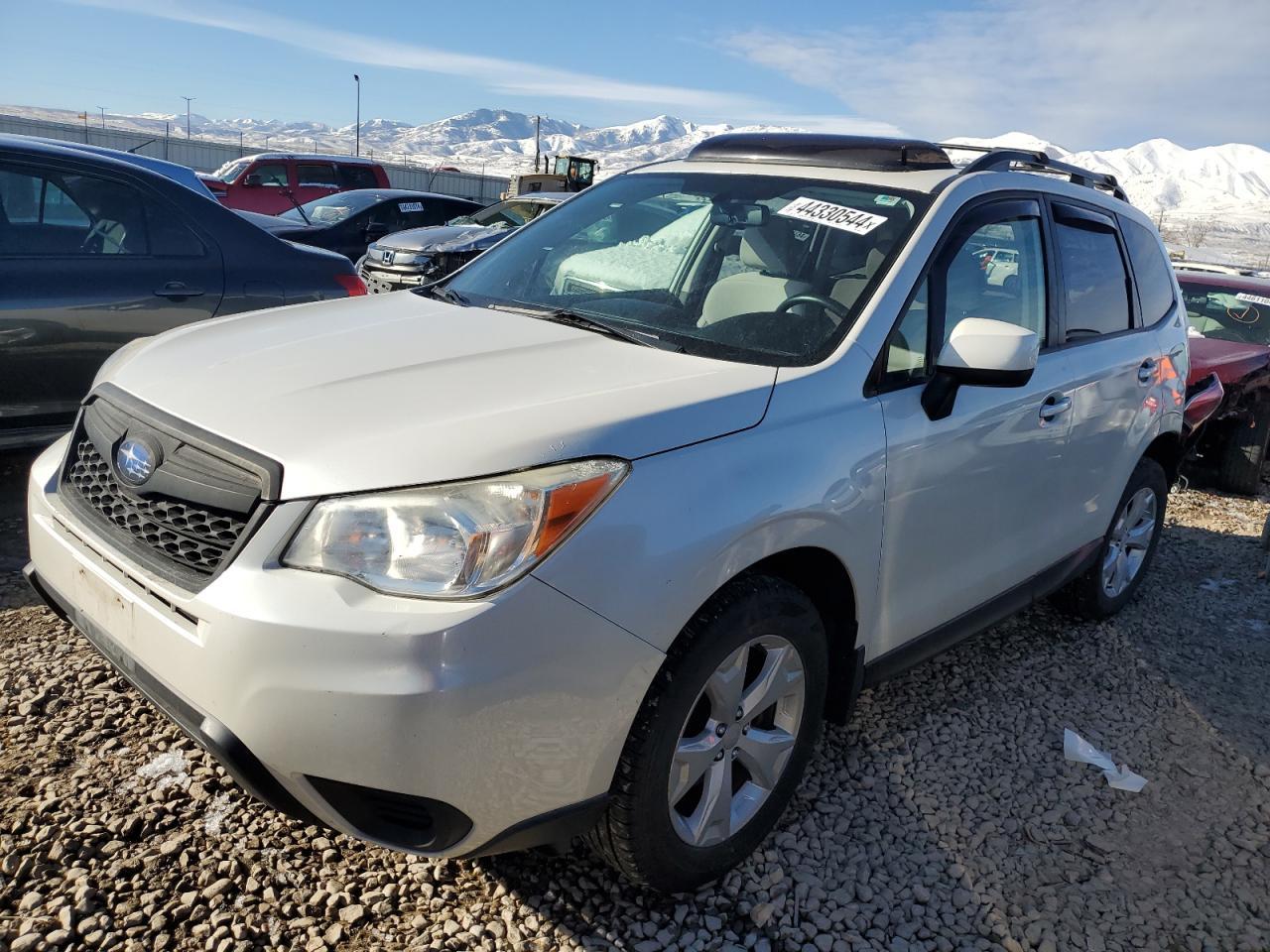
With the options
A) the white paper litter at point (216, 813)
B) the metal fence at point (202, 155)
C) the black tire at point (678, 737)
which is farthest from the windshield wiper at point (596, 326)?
the metal fence at point (202, 155)

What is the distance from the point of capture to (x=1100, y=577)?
420 cm

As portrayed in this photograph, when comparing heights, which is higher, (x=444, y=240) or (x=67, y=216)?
(x=444, y=240)

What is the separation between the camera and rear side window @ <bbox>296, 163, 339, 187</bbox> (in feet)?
59.1

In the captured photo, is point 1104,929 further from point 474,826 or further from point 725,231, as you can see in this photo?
point 725,231

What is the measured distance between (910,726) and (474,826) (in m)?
1.93

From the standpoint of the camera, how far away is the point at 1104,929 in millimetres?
2492

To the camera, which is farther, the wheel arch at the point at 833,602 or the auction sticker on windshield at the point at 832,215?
the auction sticker on windshield at the point at 832,215

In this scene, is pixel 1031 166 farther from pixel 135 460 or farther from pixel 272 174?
pixel 272 174

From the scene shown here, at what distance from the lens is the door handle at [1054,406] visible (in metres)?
3.16

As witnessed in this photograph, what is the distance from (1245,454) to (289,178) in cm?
1621

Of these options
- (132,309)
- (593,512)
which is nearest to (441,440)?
(593,512)

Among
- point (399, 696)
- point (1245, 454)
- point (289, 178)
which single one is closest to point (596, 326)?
point (399, 696)

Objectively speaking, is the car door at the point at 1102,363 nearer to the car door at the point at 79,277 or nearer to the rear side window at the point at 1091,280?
the rear side window at the point at 1091,280

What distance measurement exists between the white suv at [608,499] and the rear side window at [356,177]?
16180 millimetres
